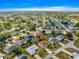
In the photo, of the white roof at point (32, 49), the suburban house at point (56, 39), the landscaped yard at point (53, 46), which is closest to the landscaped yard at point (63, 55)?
the landscaped yard at point (53, 46)

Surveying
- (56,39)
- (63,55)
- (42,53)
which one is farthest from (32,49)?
(56,39)

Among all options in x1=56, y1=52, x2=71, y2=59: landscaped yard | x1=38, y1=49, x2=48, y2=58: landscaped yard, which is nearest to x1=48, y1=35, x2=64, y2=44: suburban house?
x1=38, y1=49, x2=48, y2=58: landscaped yard

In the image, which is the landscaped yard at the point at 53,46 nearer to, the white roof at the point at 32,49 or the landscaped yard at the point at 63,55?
the landscaped yard at the point at 63,55

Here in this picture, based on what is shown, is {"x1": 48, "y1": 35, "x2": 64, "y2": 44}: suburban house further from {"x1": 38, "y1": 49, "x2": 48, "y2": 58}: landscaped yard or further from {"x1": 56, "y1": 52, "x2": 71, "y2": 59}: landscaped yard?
{"x1": 56, "y1": 52, "x2": 71, "y2": 59}: landscaped yard

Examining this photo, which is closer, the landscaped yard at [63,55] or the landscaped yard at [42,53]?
the landscaped yard at [63,55]

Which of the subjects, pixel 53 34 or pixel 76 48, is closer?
pixel 76 48

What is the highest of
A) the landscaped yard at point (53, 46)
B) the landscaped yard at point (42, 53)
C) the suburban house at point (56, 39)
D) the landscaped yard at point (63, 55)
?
the suburban house at point (56, 39)

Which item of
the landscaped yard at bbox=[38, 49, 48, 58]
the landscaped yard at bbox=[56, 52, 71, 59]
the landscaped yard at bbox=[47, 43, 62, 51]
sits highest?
the landscaped yard at bbox=[47, 43, 62, 51]

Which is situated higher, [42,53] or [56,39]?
[56,39]

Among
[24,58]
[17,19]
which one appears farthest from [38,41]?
[17,19]

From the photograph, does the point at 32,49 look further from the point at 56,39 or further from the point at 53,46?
the point at 56,39

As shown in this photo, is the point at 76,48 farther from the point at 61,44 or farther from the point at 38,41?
the point at 38,41
